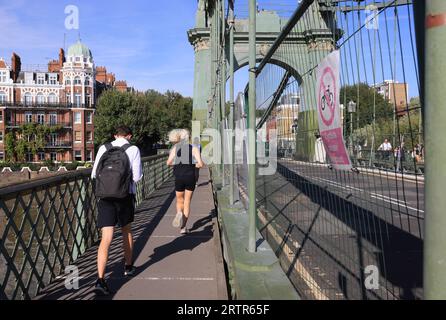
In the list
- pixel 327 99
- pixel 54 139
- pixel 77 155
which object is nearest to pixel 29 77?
pixel 54 139

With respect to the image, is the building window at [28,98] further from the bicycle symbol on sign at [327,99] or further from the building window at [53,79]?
the bicycle symbol on sign at [327,99]

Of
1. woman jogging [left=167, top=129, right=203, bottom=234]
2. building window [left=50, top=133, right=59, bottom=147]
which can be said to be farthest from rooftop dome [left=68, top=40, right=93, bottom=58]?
woman jogging [left=167, top=129, right=203, bottom=234]

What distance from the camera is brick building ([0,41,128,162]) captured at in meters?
79.4

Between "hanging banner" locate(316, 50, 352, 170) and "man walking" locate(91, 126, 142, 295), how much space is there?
252 cm

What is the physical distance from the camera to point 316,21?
2.80 meters

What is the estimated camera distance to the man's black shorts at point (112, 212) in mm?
4559

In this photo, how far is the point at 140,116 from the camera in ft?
221

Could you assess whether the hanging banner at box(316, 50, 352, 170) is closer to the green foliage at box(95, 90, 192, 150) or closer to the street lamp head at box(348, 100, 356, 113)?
the street lamp head at box(348, 100, 356, 113)

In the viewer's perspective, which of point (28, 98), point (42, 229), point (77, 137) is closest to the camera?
point (42, 229)

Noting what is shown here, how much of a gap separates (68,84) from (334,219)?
87.7 m

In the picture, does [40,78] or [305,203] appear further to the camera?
[40,78]

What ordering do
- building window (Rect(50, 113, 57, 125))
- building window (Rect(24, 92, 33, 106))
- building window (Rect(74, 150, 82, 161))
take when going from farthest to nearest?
building window (Rect(24, 92, 33, 106))
building window (Rect(50, 113, 57, 125))
building window (Rect(74, 150, 82, 161))

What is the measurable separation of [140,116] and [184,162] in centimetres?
6136

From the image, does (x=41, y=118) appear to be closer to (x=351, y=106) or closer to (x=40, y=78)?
(x=40, y=78)
